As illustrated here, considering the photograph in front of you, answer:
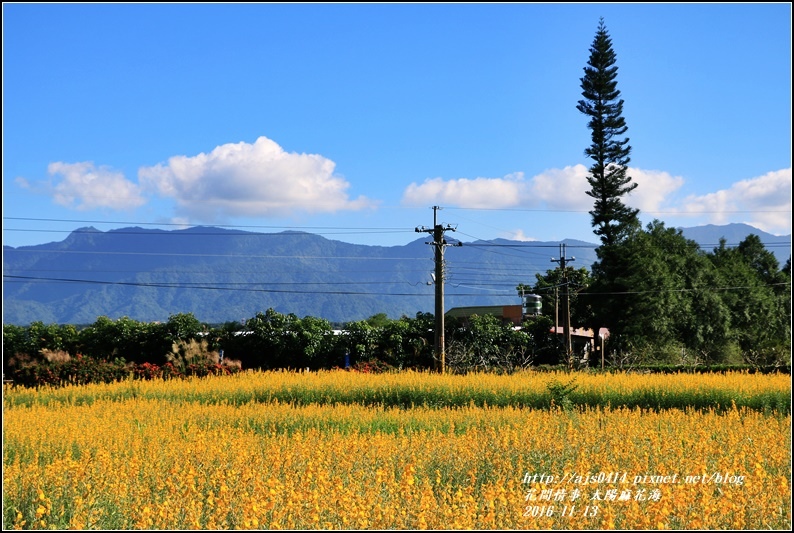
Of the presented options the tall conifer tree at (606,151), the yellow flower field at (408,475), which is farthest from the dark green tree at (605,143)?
the yellow flower field at (408,475)

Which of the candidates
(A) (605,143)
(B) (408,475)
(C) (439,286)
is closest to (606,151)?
(A) (605,143)

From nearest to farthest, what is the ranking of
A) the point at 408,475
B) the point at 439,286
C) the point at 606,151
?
the point at 408,475 < the point at 439,286 < the point at 606,151

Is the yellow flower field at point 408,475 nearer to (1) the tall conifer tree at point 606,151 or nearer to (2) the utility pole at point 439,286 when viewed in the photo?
(2) the utility pole at point 439,286

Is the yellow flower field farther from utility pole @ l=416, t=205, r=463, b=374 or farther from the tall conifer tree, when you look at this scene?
the tall conifer tree

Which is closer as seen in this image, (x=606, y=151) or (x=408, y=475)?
(x=408, y=475)

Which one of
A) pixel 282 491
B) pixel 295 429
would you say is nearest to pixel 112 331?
pixel 295 429

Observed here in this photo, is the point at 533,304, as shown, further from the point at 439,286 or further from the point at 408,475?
the point at 408,475

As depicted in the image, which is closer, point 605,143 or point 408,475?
point 408,475

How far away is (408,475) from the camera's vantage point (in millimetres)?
5945

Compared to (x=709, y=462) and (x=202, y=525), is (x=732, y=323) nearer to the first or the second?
(x=709, y=462)

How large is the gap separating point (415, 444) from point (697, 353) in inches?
1412

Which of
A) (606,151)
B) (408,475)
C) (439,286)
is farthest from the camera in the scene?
(606,151)

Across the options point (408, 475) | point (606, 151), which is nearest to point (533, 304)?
point (606, 151)

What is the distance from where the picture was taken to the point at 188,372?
23.9 meters
